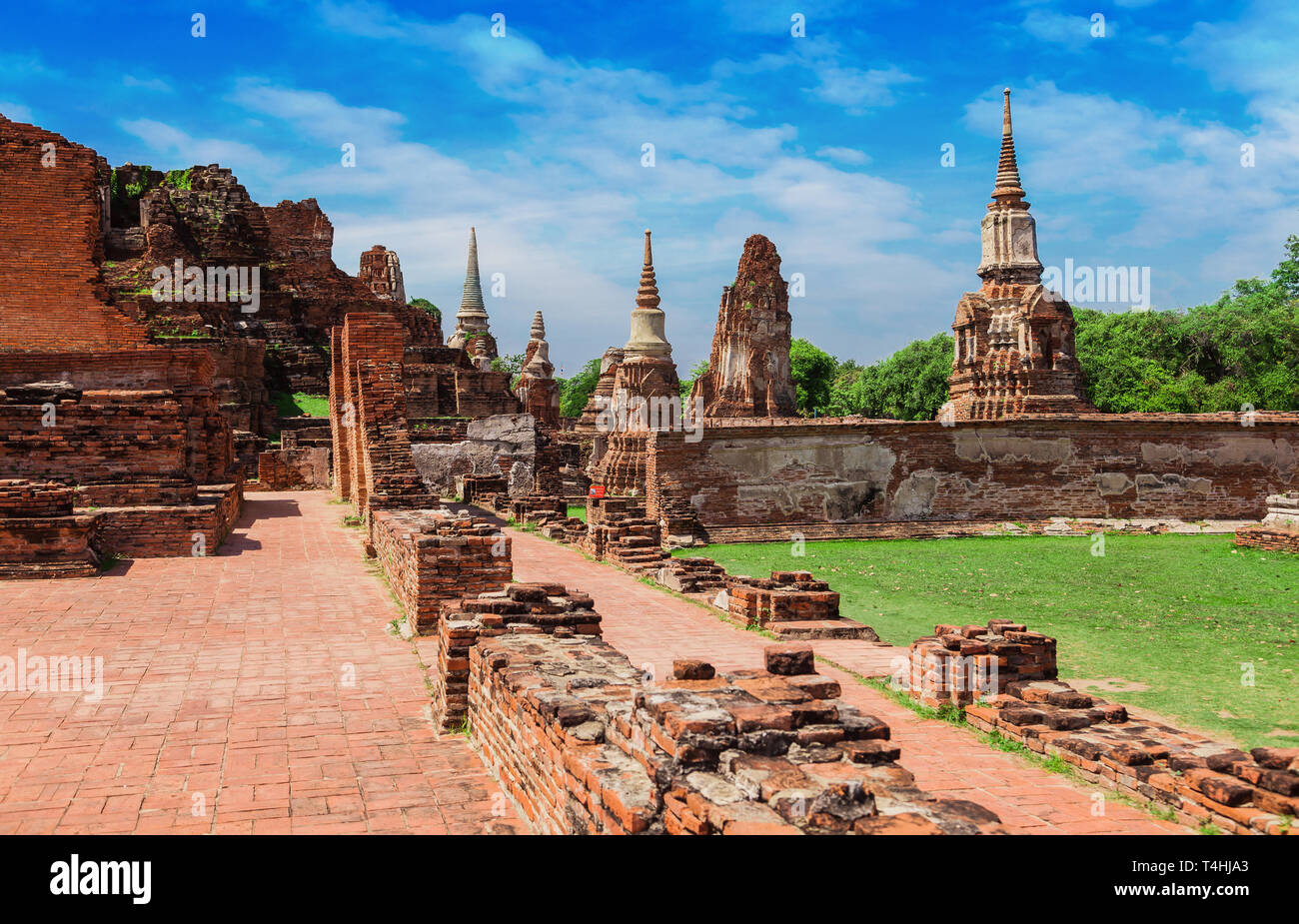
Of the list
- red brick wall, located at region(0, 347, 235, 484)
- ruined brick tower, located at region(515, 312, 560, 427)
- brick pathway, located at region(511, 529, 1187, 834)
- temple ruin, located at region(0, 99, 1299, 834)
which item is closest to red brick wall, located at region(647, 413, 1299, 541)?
temple ruin, located at region(0, 99, 1299, 834)

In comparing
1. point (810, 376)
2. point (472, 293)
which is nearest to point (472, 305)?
point (472, 293)

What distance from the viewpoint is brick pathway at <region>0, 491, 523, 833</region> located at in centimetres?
389

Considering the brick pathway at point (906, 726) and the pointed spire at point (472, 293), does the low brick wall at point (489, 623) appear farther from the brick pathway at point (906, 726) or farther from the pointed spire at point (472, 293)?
the pointed spire at point (472, 293)

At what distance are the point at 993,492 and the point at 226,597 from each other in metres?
12.0

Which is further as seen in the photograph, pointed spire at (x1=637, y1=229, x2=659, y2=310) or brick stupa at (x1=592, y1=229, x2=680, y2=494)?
pointed spire at (x1=637, y1=229, x2=659, y2=310)

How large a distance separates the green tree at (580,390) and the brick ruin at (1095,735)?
63889mm

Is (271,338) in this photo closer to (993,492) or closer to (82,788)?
(993,492)

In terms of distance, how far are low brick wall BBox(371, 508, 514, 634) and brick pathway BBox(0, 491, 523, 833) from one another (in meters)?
0.31

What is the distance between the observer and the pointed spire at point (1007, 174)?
2727 cm

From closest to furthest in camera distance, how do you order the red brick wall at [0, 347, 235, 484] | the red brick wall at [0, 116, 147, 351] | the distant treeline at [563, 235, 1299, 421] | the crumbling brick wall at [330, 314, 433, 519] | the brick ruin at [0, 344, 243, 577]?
the brick ruin at [0, 344, 243, 577], the crumbling brick wall at [330, 314, 433, 519], the red brick wall at [0, 347, 235, 484], the red brick wall at [0, 116, 147, 351], the distant treeline at [563, 235, 1299, 421]

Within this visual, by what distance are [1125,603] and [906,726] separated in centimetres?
480

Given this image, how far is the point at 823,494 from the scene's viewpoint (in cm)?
1562

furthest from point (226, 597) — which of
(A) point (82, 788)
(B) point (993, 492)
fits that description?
(B) point (993, 492)

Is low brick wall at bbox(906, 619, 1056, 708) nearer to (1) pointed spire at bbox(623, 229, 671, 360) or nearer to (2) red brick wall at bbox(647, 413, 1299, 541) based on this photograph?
(2) red brick wall at bbox(647, 413, 1299, 541)
